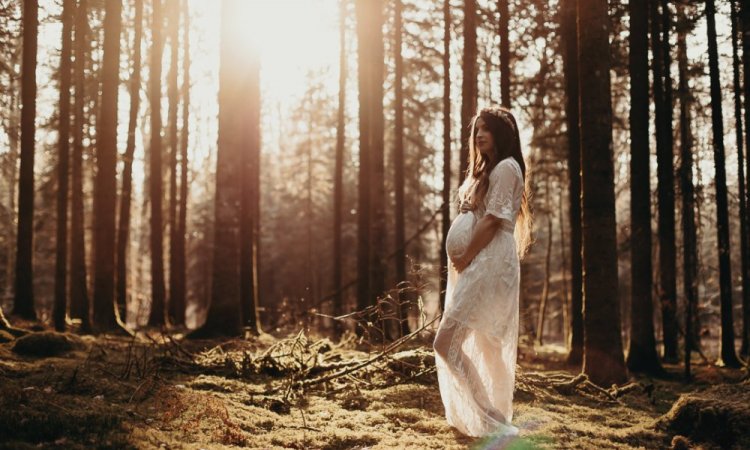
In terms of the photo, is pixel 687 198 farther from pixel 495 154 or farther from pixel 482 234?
pixel 482 234

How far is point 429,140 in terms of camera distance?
→ 1100 inches

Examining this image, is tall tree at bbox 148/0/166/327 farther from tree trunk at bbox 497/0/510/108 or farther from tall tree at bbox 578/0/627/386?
tall tree at bbox 578/0/627/386

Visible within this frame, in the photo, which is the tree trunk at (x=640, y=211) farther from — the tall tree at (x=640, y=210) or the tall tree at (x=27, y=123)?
the tall tree at (x=27, y=123)

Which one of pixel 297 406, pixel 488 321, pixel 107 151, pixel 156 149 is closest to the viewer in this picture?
pixel 488 321

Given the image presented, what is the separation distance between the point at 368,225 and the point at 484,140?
39.1ft

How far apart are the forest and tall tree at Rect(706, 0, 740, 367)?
52 millimetres

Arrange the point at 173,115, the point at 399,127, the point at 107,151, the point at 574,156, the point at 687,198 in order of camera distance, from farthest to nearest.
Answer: the point at 173,115
the point at 399,127
the point at 574,156
the point at 107,151
the point at 687,198

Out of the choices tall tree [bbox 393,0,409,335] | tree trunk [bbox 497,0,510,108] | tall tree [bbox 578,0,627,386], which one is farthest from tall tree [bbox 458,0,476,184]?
tall tree [bbox 578,0,627,386]

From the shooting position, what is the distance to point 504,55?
549 inches

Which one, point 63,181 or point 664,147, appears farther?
point 664,147

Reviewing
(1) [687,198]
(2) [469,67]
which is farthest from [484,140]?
(2) [469,67]

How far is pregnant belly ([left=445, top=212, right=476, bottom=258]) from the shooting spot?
5.13 metres

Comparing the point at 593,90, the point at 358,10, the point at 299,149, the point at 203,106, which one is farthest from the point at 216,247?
the point at 203,106

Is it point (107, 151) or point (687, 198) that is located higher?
point (107, 151)
